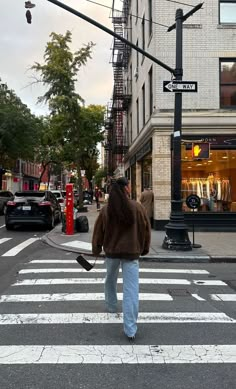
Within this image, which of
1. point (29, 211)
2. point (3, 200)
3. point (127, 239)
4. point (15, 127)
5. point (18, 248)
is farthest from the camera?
point (15, 127)

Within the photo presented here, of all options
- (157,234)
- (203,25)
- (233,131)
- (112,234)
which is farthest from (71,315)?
(203,25)

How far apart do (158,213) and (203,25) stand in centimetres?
689

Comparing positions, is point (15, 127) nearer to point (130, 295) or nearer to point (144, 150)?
point (144, 150)

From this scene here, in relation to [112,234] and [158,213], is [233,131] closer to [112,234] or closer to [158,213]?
[158,213]

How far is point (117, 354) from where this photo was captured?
→ 465 cm

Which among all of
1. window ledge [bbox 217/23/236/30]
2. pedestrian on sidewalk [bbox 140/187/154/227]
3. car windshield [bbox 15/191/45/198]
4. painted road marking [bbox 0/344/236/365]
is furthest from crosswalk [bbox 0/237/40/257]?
window ledge [bbox 217/23/236/30]

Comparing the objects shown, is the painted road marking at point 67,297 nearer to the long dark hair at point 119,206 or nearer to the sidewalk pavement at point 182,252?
the long dark hair at point 119,206

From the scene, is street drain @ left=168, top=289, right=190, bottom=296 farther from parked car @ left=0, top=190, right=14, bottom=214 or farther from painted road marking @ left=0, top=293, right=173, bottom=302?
parked car @ left=0, top=190, right=14, bottom=214

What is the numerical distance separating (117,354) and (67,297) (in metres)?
2.61

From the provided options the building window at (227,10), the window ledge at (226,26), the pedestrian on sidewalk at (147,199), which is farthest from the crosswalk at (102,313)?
the building window at (227,10)

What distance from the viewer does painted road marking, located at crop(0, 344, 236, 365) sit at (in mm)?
4477

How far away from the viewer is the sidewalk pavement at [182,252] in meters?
11.0

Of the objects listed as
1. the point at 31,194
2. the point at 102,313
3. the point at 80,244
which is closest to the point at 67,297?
the point at 102,313

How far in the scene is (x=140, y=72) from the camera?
22.0m
